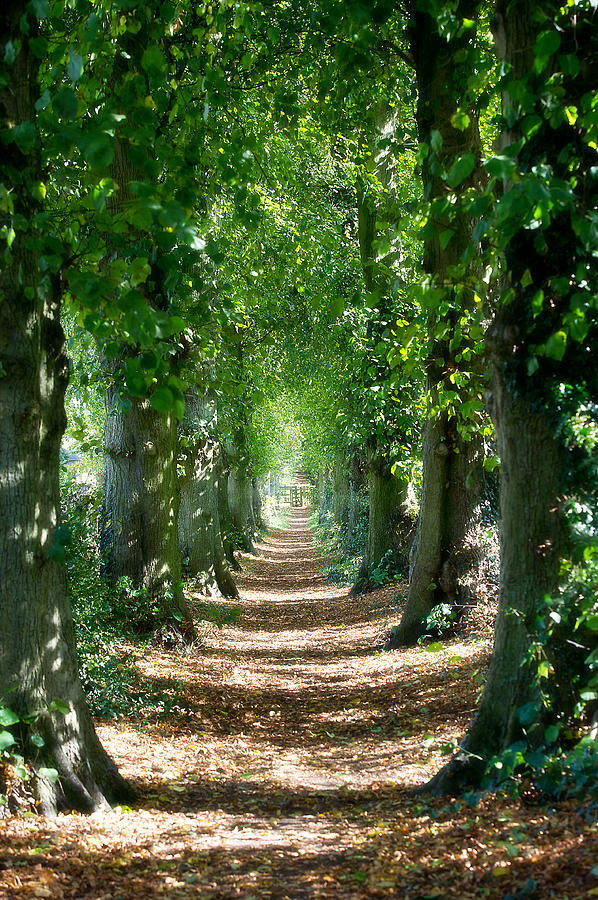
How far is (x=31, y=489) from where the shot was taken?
4273 millimetres

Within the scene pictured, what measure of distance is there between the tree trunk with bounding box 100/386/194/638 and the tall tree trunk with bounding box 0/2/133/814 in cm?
538

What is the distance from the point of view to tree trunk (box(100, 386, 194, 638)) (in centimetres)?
988

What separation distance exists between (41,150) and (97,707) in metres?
5.03

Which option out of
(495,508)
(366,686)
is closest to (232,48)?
(495,508)

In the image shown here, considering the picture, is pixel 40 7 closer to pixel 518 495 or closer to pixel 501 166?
pixel 501 166

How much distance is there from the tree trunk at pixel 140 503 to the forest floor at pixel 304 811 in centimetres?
110

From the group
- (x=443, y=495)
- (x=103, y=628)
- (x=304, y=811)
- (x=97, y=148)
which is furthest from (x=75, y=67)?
(x=443, y=495)

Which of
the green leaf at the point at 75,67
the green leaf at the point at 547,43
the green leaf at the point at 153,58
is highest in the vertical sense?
the green leaf at the point at 153,58

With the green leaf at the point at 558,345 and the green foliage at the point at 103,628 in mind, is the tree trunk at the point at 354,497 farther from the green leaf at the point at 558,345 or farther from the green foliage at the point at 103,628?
the green leaf at the point at 558,345

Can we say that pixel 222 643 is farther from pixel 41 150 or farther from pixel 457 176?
pixel 457 176

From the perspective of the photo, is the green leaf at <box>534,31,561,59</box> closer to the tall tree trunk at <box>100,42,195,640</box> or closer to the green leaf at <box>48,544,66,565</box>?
the green leaf at <box>48,544,66,565</box>

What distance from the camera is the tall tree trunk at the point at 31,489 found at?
13.6 ft

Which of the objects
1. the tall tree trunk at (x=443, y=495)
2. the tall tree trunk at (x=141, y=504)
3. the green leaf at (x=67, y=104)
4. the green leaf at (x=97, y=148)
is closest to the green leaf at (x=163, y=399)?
the green leaf at (x=97, y=148)

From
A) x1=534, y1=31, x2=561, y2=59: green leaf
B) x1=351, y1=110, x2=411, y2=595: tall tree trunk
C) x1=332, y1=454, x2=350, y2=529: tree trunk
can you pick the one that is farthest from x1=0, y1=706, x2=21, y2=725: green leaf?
x1=332, y1=454, x2=350, y2=529: tree trunk
